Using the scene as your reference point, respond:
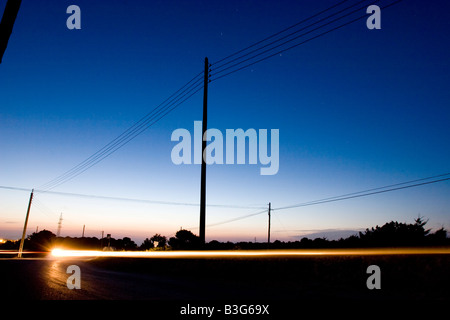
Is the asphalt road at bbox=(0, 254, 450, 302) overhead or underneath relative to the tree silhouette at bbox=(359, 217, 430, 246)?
underneath

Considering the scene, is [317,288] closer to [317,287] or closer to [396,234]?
[317,287]

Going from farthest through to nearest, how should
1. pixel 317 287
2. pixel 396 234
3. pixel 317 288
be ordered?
pixel 396 234, pixel 317 287, pixel 317 288

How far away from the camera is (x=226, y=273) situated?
39.9 ft

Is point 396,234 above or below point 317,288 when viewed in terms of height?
above

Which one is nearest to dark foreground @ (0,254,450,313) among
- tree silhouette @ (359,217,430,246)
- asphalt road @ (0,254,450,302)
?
asphalt road @ (0,254,450,302)

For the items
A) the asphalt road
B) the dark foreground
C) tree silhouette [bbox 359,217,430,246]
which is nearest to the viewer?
the dark foreground

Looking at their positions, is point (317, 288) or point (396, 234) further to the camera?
point (396, 234)

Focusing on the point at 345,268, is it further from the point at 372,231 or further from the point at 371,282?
the point at 372,231

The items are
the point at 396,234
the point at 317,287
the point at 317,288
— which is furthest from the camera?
the point at 396,234

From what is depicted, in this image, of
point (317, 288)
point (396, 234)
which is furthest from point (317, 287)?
point (396, 234)

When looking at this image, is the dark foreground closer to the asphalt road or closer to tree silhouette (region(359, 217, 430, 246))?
the asphalt road

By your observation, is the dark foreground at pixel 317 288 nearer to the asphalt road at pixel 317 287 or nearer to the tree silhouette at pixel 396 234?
the asphalt road at pixel 317 287
